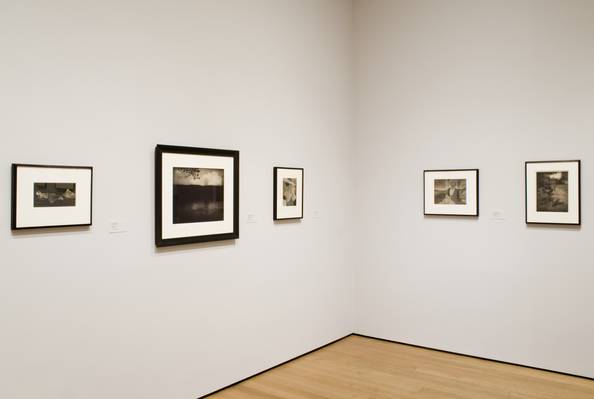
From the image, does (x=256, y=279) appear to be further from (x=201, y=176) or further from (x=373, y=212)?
(x=373, y=212)

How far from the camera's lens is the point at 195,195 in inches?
194

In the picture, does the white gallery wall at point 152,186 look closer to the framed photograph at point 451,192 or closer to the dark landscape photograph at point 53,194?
the dark landscape photograph at point 53,194

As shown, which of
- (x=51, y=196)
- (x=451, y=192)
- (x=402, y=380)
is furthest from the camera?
(x=451, y=192)

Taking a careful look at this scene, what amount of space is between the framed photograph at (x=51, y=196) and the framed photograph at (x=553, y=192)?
4.73 meters

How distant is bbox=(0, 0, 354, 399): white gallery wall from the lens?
12.2 feet

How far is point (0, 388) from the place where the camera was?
3.55 m

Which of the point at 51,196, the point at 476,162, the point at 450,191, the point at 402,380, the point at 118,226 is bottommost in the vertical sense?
the point at 402,380

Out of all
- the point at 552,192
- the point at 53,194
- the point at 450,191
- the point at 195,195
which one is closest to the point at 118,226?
the point at 53,194

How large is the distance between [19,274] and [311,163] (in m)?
3.76

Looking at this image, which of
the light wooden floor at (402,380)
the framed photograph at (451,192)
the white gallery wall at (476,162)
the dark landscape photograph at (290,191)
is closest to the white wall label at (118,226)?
the light wooden floor at (402,380)

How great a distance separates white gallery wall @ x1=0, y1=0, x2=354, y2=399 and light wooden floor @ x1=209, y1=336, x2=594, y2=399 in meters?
0.30

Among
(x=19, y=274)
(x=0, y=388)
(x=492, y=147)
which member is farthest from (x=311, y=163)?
(x=0, y=388)

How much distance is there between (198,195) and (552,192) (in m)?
3.95

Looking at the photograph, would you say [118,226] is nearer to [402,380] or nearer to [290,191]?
[290,191]
